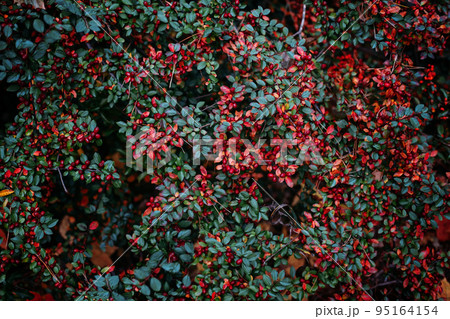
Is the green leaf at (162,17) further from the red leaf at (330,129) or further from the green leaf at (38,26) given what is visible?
the red leaf at (330,129)

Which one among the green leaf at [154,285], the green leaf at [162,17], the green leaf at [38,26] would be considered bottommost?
the green leaf at [154,285]

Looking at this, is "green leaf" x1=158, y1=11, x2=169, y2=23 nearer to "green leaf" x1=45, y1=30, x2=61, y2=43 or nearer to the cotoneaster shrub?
the cotoneaster shrub

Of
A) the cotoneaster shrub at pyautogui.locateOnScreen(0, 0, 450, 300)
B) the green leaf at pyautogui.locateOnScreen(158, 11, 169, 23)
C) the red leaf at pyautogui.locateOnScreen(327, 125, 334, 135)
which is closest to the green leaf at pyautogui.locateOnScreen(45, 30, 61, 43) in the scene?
the cotoneaster shrub at pyautogui.locateOnScreen(0, 0, 450, 300)

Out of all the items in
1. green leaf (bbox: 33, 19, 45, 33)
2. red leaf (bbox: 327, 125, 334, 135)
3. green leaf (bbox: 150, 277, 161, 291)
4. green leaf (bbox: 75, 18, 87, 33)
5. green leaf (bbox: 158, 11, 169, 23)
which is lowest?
green leaf (bbox: 150, 277, 161, 291)

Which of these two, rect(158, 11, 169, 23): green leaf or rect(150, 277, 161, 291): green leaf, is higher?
Result: rect(158, 11, 169, 23): green leaf

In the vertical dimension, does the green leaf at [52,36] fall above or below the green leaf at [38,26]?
below

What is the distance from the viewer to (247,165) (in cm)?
136

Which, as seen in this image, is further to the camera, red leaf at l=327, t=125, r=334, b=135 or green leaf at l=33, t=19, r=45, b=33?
red leaf at l=327, t=125, r=334, b=135

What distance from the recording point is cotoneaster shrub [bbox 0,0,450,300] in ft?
4.51

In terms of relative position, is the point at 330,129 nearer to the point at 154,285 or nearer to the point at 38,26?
the point at 154,285

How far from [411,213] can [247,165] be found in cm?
70

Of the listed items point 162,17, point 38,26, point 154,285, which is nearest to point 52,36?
point 38,26

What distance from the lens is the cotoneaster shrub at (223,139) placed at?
4.51ft

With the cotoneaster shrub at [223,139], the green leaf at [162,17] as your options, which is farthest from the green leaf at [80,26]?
the green leaf at [162,17]
